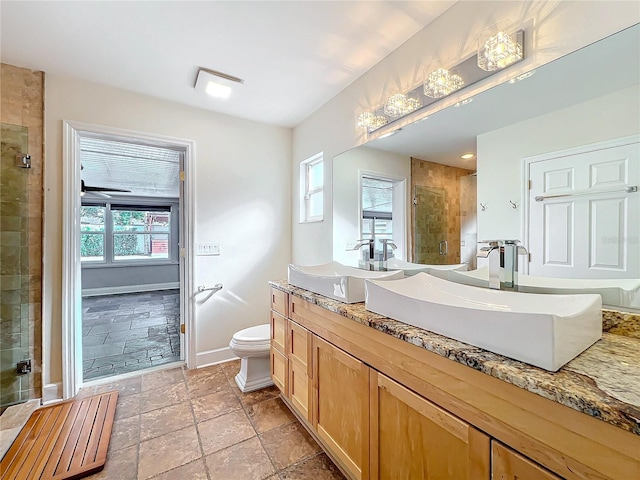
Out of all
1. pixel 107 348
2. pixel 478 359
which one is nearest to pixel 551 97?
pixel 478 359

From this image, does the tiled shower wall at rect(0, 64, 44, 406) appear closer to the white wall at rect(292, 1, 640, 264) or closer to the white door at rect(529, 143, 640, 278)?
the white wall at rect(292, 1, 640, 264)

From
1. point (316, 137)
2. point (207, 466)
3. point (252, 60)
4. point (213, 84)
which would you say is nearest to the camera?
point (207, 466)

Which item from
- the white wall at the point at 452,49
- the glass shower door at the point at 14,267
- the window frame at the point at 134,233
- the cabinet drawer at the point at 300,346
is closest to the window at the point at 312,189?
the white wall at the point at 452,49

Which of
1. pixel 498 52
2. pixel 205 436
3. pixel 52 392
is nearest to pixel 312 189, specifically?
pixel 498 52

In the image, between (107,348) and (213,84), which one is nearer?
(213,84)

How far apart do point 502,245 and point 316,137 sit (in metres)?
1.84

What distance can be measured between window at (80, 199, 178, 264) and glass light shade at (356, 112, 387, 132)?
603 cm

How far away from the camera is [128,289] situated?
6.07 meters

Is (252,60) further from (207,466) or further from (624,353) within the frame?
(207,466)

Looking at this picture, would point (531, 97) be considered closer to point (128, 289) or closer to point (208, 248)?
point (208, 248)

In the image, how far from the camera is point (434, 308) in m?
0.89

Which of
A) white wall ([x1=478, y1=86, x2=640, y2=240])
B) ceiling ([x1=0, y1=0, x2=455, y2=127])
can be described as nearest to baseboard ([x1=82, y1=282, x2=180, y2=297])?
ceiling ([x1=0, y1=0, x2=455, y2=127])

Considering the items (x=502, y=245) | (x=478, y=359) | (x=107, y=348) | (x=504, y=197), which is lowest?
(x=107, y=348)

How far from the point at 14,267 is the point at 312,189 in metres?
2.25
